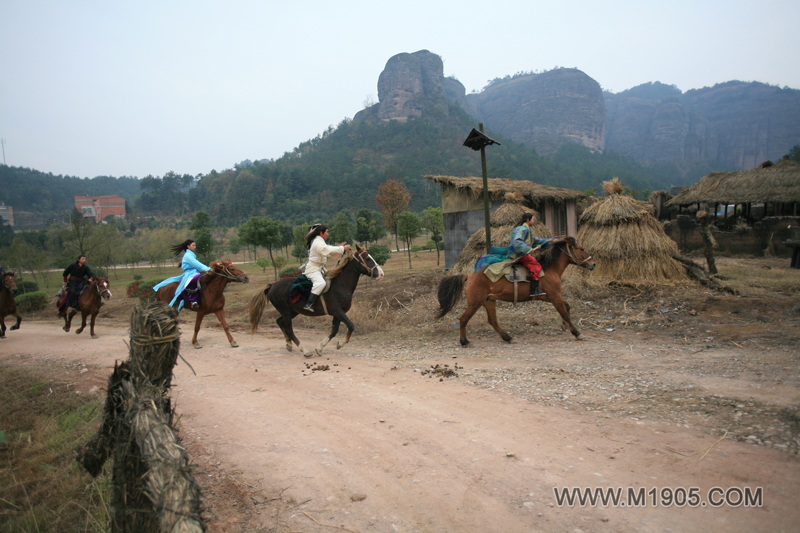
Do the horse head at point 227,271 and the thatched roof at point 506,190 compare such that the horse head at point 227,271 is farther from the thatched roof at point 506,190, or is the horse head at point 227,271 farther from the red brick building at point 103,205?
the red brick building at point 103,205

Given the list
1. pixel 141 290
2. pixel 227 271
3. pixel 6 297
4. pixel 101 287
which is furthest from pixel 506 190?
pixel 6 297

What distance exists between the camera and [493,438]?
3.88 meters

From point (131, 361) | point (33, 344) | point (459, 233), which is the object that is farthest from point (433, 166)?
point (131, 361)

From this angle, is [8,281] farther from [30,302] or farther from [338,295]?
[338,295]

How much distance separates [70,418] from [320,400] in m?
3.04

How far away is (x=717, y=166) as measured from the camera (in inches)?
4471

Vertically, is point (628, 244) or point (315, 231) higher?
point (315, 231)

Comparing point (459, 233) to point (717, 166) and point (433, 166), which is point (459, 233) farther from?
point (717, 166)

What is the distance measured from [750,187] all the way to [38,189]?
4623 inches

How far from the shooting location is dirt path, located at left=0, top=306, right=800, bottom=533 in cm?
285

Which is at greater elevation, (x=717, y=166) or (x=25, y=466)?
(x=717, y=166)

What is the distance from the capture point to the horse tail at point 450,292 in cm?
857

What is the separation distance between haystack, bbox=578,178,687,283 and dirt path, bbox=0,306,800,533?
185 inches

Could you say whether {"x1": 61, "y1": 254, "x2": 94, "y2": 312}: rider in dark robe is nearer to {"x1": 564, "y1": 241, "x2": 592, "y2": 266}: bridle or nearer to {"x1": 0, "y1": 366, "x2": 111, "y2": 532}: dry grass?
{"x1": 0, "y1": 366, "x2": 111, "y2": 532}: dry grass
